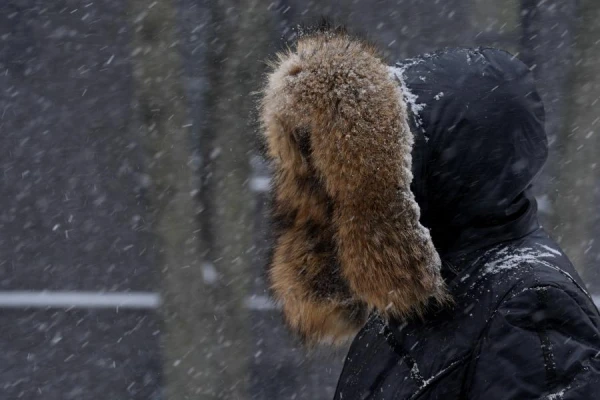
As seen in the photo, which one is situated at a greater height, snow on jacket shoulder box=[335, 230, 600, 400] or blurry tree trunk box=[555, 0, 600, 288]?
snow on jacket shoulder box=[335, 230, 600, 400]

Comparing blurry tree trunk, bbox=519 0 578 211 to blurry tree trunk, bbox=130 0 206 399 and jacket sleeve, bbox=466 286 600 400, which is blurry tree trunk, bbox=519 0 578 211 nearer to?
blurry tree trunk, bbox=130 0 206 399

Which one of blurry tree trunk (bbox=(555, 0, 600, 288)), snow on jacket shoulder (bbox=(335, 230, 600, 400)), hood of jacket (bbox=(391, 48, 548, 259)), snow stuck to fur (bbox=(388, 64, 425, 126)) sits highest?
snow stuck to fur (bbox=(388, 64, 425, 126))

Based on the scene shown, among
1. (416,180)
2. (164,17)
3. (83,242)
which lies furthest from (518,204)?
(83,242)

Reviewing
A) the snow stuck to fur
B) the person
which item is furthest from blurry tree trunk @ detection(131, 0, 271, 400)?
the snow stuck to fur

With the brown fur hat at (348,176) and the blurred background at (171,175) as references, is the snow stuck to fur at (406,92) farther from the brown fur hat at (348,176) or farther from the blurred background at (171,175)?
the blurred background at (171,175)

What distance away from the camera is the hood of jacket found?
49.2 inches

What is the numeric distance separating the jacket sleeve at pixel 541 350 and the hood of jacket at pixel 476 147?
20 centimetres

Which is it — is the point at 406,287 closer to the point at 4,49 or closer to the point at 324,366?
the point at 324,366

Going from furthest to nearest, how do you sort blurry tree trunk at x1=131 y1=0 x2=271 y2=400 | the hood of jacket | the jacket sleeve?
1. blurry tree trunk at x1=131 y1=0 x2=271 y2=400
2. the hood of jacket
3. the jacket sleeve

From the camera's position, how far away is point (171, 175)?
2994mm

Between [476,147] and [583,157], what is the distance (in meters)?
1.97

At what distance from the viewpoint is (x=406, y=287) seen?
1.31 metres

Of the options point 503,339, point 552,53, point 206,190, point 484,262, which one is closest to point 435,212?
point 484,262

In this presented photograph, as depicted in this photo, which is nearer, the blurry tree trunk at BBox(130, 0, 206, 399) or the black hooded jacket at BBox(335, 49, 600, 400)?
the black hooded jacket at BBox(335, 49, 600, 400)
